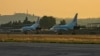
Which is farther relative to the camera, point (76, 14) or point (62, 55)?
point (76, 14)

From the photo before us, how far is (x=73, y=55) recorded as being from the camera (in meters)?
28.4

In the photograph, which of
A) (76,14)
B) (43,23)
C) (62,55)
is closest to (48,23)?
(43,23)

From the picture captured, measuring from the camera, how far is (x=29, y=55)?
2850cm

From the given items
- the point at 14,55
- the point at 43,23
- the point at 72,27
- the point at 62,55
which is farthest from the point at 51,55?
the point at 43,23

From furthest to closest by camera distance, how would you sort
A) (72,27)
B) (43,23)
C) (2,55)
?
(43,23), (72,27), (2,55)

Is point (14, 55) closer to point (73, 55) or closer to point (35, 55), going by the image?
point (35, 55)

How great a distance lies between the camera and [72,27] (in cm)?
11656

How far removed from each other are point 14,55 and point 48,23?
168m

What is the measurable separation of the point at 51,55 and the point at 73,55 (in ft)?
4.84

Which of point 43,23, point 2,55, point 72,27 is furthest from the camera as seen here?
point 43,23

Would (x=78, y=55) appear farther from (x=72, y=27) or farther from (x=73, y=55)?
(x=72, y=27)

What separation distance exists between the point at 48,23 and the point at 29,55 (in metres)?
168

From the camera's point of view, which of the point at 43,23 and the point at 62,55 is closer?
the point at 62,55

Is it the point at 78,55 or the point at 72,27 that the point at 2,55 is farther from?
the point at 72,27
